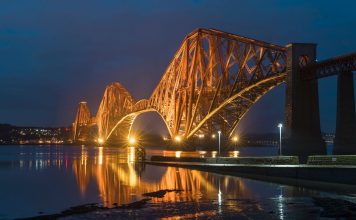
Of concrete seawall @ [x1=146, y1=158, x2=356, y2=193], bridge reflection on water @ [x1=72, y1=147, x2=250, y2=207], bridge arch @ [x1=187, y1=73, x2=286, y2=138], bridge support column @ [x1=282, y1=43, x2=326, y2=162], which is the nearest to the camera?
bridge reflection on water @ [x1=72, y1=147, x2=250, y2=207]

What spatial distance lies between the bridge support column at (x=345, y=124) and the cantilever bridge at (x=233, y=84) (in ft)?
21.2

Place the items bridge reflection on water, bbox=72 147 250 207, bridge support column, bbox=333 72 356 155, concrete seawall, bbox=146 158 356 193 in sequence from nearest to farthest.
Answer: bridge reflection on water, bbox=72 147 250 207 → concrete seawall, bbox=146 158 356 193 → bridge support column, bbox=333 72 356 155

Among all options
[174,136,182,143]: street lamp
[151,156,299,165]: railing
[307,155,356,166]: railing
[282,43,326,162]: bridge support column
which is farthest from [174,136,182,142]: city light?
[307,155,356,166]: railing

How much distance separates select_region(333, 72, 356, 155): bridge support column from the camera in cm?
4994

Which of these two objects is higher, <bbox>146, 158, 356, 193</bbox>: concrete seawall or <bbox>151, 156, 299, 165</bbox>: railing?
<bbox>151, 156, 299, 165</bbox>: railing

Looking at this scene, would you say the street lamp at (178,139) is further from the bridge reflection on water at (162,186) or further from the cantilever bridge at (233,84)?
the bridge reflection on water at (162,186)

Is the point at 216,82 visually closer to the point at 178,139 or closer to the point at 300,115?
the point at 178,139

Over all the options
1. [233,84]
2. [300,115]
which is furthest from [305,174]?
[233,84]

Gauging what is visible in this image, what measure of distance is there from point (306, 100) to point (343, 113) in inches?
407

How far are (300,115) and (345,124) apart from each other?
9.77m

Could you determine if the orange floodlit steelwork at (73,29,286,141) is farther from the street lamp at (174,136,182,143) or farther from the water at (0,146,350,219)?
the water at (0,146,350,219)

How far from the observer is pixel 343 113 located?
165 feet

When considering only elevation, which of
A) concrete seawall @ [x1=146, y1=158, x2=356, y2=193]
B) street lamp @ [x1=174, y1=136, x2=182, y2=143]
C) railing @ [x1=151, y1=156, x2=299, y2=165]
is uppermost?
street lamp @ [x1=174, y1=136, x2=182, y2=143]

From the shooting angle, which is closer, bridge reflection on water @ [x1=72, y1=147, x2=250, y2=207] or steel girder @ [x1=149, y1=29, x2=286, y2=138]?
bridge reflection on water @ [x1=72, y1=147, x2=250, y2=207]
